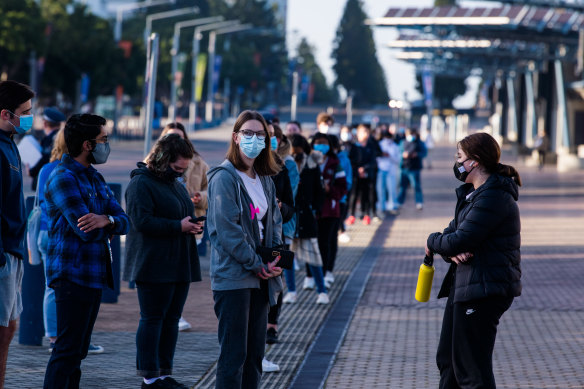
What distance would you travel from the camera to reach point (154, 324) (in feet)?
22.1

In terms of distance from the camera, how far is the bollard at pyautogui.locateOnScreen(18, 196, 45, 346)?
827 centimetres

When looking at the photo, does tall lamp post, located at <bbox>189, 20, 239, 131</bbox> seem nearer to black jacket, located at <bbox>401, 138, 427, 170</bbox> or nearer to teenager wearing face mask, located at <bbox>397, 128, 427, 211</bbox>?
teenager wearing face mask, located at <bbox>397, 128, 427, 211</bbox>

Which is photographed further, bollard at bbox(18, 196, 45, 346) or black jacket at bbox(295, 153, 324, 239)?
black jacket at bbox(295, 153, 324, 239)

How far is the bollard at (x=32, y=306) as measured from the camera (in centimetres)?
827

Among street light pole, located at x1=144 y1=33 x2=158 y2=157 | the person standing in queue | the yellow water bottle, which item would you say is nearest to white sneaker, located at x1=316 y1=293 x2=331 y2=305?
street light pole, located at x1=144 y1=33 x2=158 y2=157

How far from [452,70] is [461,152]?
2898 inches

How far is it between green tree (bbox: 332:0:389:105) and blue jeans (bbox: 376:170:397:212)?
502 ft

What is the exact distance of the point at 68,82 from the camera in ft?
206

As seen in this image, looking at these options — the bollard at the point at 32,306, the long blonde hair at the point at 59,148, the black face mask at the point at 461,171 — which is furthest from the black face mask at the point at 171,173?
the black face mask at the point at 461,171

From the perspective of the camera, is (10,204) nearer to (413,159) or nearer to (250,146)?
(250,146)

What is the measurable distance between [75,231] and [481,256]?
2.14m

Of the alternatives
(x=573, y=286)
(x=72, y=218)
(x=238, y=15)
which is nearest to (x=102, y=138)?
(x=72, y=218)

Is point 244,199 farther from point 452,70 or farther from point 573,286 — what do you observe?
point 452,70

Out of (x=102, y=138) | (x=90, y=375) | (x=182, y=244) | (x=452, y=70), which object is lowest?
(x=90, y=375)
